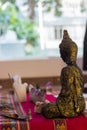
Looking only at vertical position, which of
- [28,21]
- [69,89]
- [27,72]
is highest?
[28,21]

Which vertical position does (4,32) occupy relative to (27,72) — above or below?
above

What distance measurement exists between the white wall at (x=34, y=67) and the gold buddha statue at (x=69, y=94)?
1.39 m

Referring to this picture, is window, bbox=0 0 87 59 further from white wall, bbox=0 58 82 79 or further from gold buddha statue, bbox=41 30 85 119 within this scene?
gold buddha statue, bbox=41 30 85 119

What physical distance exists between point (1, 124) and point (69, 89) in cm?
35

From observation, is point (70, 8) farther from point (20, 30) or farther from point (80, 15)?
point (20, 30)

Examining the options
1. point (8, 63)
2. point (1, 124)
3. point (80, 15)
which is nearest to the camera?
point (1, 124)

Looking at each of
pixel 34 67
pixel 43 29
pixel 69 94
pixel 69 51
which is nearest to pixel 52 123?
pixel 69 94

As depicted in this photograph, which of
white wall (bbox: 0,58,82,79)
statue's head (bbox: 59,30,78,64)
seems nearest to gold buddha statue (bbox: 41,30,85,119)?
statue's head (bbox: 59,30,78,64)

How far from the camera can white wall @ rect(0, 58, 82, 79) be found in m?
2.79

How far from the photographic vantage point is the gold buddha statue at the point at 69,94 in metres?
1.39

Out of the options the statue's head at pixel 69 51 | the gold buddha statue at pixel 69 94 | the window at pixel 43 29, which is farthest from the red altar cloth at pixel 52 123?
the window at pixel 43 29

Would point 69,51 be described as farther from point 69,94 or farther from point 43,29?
point 43,29

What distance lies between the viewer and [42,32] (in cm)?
293

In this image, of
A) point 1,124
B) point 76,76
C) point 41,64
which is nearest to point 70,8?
point 41,64
